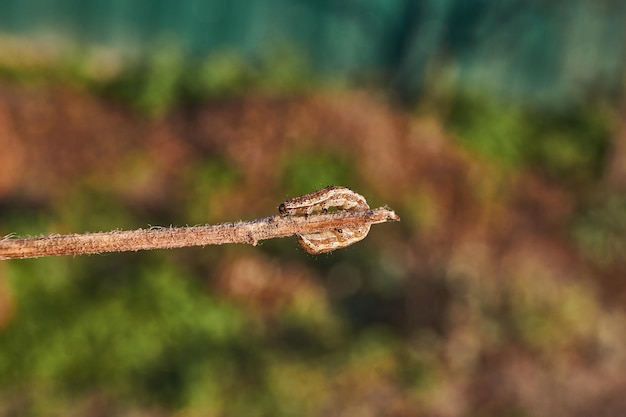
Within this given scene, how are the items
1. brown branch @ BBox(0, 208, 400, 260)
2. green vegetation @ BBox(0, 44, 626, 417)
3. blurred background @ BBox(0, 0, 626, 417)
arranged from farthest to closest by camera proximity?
blurred background @ BBox(0, 0, 626, 417)
green vegetation @ BBox(0, 44, 626, 417)
brown branch @ BBox(0, 208, 400, 260)

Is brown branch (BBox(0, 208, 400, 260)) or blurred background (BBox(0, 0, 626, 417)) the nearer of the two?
brown branch (BBox(0, 208, 400, 260))

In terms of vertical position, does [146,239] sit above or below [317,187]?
above

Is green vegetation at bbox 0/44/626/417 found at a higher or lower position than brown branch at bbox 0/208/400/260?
lower

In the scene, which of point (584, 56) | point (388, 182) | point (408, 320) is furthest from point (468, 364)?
point (584, 56)

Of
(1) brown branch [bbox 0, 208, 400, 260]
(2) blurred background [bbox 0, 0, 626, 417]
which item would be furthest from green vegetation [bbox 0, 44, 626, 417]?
(1) brown branch [bbox 0, 208, 400, 260]

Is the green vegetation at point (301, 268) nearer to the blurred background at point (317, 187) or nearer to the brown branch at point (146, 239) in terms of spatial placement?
the blurred background at point (317, 187)

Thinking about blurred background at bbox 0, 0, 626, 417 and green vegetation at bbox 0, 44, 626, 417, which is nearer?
green vegetation at bbox 0, 44, 626, 417

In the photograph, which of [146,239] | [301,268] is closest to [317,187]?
[301,268]

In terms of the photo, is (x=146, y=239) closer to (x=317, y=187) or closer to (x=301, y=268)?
(x=317, y=187)

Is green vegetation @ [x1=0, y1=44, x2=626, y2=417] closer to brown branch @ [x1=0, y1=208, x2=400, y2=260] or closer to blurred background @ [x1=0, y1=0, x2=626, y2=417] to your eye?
blurred background @ [x1=0, y1=0, x2=626, y2=417]

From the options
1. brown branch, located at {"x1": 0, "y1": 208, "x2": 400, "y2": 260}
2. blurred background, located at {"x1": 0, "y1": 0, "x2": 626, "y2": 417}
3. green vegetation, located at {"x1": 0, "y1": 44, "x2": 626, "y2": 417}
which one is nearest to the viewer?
brown branch, located at {"x1": 0, "y1": 208, "x2": 400, "y2": 260}
